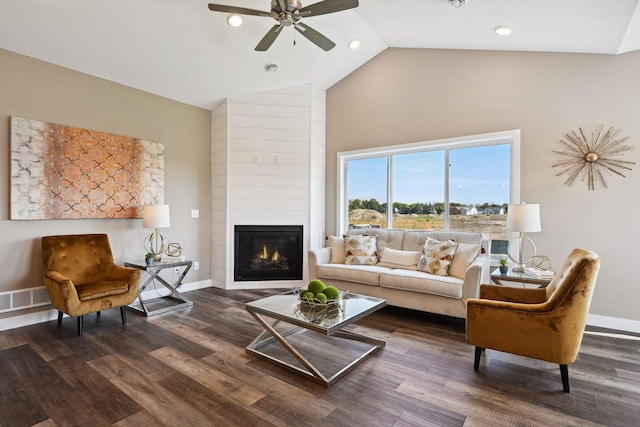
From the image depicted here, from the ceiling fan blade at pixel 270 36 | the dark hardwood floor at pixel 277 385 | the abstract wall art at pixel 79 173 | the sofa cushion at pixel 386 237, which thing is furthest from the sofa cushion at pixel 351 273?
the ceiling fan blade at pixel 270 36

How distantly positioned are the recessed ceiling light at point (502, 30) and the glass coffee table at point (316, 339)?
10.3ft

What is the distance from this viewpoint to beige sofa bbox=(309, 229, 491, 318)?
3.36m

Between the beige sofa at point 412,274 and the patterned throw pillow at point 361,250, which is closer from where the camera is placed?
the beige sofa at point 412,274

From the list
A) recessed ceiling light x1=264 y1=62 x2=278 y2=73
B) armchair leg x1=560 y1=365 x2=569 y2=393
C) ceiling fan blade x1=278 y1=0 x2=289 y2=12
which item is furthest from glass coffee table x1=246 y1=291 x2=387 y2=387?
recessed ceiling light x1=264 y1=62 x2=278 y2=73

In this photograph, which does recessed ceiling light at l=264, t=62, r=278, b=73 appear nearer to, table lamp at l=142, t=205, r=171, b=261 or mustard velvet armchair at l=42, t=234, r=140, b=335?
table lamp at l=142, t=205, r=171, b=261

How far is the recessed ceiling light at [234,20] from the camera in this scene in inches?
136

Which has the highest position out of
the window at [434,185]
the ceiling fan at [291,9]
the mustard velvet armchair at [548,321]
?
the ceiling fan at [291,9]

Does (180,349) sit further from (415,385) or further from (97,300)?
(415,385)

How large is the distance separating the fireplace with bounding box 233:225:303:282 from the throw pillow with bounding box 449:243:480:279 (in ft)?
7.68

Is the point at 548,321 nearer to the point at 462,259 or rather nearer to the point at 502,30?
the point at 462,259

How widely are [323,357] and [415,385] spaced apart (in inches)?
29.8

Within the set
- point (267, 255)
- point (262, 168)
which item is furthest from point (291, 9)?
point (267, 255)

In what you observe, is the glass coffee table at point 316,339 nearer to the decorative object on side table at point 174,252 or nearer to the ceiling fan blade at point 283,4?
the decorative object on side table at point 174,252

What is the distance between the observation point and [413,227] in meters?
4.86
